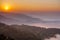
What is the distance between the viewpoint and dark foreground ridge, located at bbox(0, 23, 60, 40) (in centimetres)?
126

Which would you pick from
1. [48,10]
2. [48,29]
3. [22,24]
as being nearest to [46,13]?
[48,10]

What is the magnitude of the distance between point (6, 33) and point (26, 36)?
0.22m

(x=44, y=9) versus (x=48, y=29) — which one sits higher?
(x=44, y=9)

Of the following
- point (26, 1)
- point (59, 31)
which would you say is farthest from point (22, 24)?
point (59, 31)

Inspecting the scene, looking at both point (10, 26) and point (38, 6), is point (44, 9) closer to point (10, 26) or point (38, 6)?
point (38, 6)

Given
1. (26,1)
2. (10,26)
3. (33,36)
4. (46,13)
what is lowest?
(33,36)

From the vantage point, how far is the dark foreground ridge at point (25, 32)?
126 centimetres

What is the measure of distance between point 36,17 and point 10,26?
31 centimetres

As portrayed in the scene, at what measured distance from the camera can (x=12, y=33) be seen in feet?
4.19

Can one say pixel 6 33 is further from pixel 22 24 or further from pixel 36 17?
pixel 36 17

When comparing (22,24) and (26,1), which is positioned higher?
(26,1)

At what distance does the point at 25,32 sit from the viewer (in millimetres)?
1277

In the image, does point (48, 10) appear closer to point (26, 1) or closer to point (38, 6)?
point (38, 6)

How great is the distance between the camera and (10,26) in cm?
131
